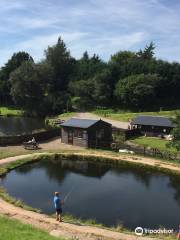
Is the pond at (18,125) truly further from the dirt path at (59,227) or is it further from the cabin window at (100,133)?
the dirt path at (59,227)

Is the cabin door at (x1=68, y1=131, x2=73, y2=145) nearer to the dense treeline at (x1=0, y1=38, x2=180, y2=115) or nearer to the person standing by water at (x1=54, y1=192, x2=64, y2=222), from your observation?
the person standing by water at (x1=54, y1=192, x2=64, y2=222)

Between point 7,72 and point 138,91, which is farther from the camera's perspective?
point 7,72

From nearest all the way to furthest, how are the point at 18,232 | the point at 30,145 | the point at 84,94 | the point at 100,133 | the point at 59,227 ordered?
1. the point at 18,232
2. the point at 59,227
3. the point at 30,145
4. the point at 100,133
5. the point at 84,94

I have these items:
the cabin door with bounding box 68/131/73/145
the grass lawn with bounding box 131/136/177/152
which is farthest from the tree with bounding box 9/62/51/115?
the cabin door with bounding box 68/131/73/145

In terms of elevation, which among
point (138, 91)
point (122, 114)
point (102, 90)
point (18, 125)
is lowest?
point (18, 125)

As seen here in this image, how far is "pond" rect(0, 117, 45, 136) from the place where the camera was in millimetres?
71562

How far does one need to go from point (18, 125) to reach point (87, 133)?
36.3m

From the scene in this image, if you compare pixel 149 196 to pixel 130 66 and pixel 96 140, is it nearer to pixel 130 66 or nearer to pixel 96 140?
pixel 96 140

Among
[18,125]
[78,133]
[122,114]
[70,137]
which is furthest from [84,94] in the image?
[78,133]

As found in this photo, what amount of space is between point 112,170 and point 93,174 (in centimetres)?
235

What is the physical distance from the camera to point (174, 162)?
4131 cm

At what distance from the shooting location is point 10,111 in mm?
102375

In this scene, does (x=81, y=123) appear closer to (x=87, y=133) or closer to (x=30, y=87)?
(x=87, y=133)

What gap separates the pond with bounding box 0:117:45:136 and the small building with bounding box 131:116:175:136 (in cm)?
1990
